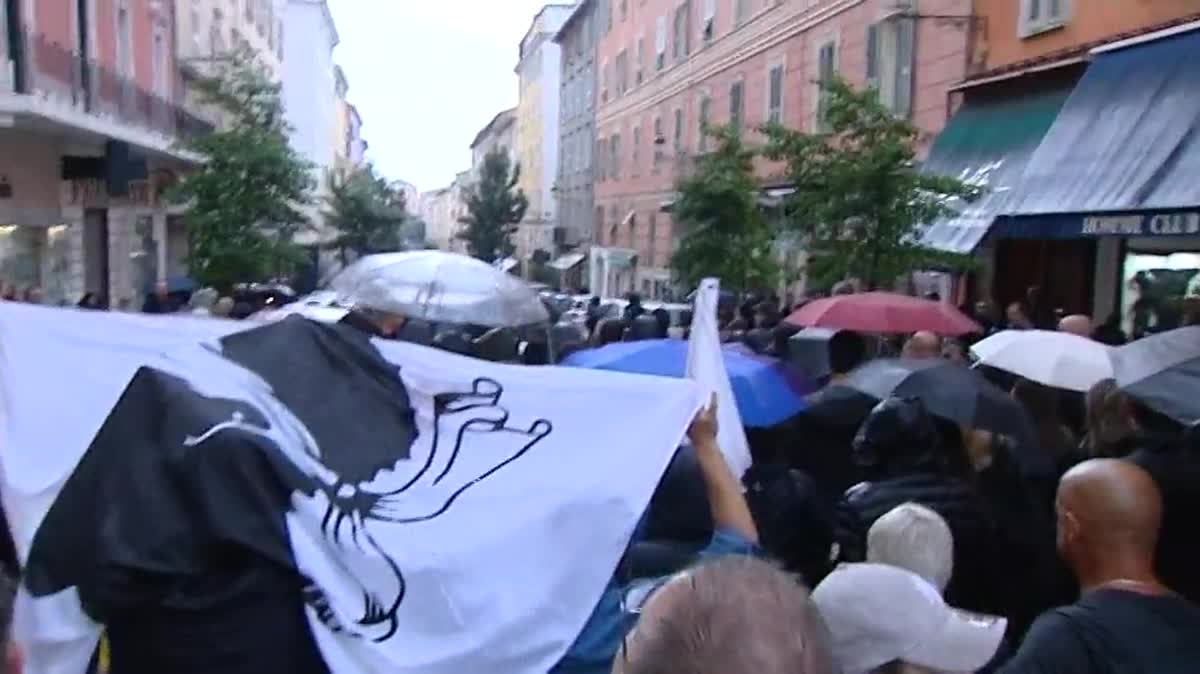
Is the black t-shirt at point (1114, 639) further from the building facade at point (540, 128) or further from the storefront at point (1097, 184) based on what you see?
the building facade at point (540, 128)

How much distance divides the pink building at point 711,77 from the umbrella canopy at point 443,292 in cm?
665

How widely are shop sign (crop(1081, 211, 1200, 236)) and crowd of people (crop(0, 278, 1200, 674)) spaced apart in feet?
14.6

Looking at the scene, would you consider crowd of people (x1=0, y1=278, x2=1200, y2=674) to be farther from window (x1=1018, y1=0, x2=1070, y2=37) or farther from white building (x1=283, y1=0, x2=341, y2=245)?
white building (x1=283, y1=0, x2=341, y2=245)

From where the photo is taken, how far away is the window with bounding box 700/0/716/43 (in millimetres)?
31781

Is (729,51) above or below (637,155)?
above

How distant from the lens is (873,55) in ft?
65.8

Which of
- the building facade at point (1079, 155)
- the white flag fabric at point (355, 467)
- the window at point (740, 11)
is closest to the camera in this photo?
the white flag fabric at point (355, 467)

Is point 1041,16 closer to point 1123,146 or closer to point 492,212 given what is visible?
point 1123,146

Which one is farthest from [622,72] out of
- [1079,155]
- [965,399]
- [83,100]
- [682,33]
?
[965,399]

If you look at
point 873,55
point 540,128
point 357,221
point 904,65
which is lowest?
point 357,221

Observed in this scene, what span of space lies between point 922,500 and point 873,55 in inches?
658

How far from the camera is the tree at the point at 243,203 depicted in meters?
22.4

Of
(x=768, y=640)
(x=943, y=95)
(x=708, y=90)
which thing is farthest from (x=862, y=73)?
(x=768, y=640)

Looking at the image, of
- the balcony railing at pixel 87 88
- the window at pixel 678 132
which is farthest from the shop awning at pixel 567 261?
the balcony railing at pixel 87 88
